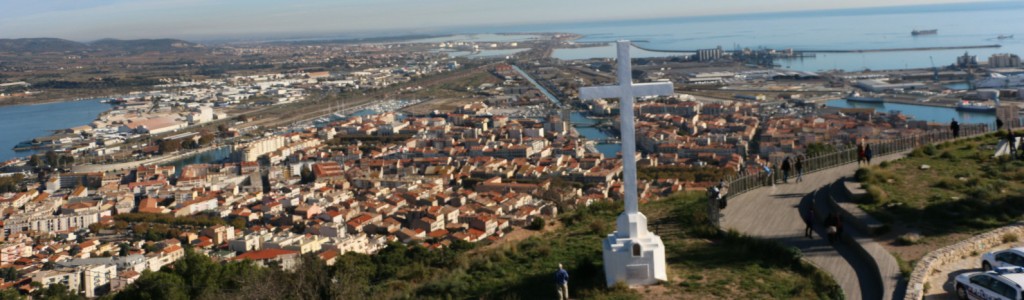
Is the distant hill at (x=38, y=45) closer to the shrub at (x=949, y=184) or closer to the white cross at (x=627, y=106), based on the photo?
the shrub at (x=949, y=184)

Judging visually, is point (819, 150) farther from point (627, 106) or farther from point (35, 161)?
point (35, 161)

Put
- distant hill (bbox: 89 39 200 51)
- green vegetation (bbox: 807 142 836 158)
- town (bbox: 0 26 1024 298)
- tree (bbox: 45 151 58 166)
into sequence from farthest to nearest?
distant hill (bbox: 89 39 200 51), tree (bbox: 45 151 58 166), town (bbox: 0 26 1024 298), green vegetation (bbox: 807 142 836 158)

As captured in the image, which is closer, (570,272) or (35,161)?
(570,272)

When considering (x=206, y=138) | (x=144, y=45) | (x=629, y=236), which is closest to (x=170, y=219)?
(x=629, y=236)

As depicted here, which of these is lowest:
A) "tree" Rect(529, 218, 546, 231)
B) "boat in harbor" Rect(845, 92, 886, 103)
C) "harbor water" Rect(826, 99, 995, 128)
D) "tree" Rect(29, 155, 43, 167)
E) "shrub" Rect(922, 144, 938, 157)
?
"tree" Rect(29, 155, 43, 167)

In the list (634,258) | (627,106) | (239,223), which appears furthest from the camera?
(239,223)

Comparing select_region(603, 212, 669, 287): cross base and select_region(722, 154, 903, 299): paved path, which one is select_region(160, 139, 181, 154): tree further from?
select_region(603, 212, 669, 287): cross base

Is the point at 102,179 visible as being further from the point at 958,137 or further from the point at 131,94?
the point at 131,94

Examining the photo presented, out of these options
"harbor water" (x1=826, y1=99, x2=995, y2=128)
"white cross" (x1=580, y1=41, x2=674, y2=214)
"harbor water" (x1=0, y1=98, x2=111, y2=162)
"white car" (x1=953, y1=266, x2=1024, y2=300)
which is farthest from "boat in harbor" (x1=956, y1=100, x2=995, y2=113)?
"harbor water" (x1=0, y1=98, x2=111, y2=162)
